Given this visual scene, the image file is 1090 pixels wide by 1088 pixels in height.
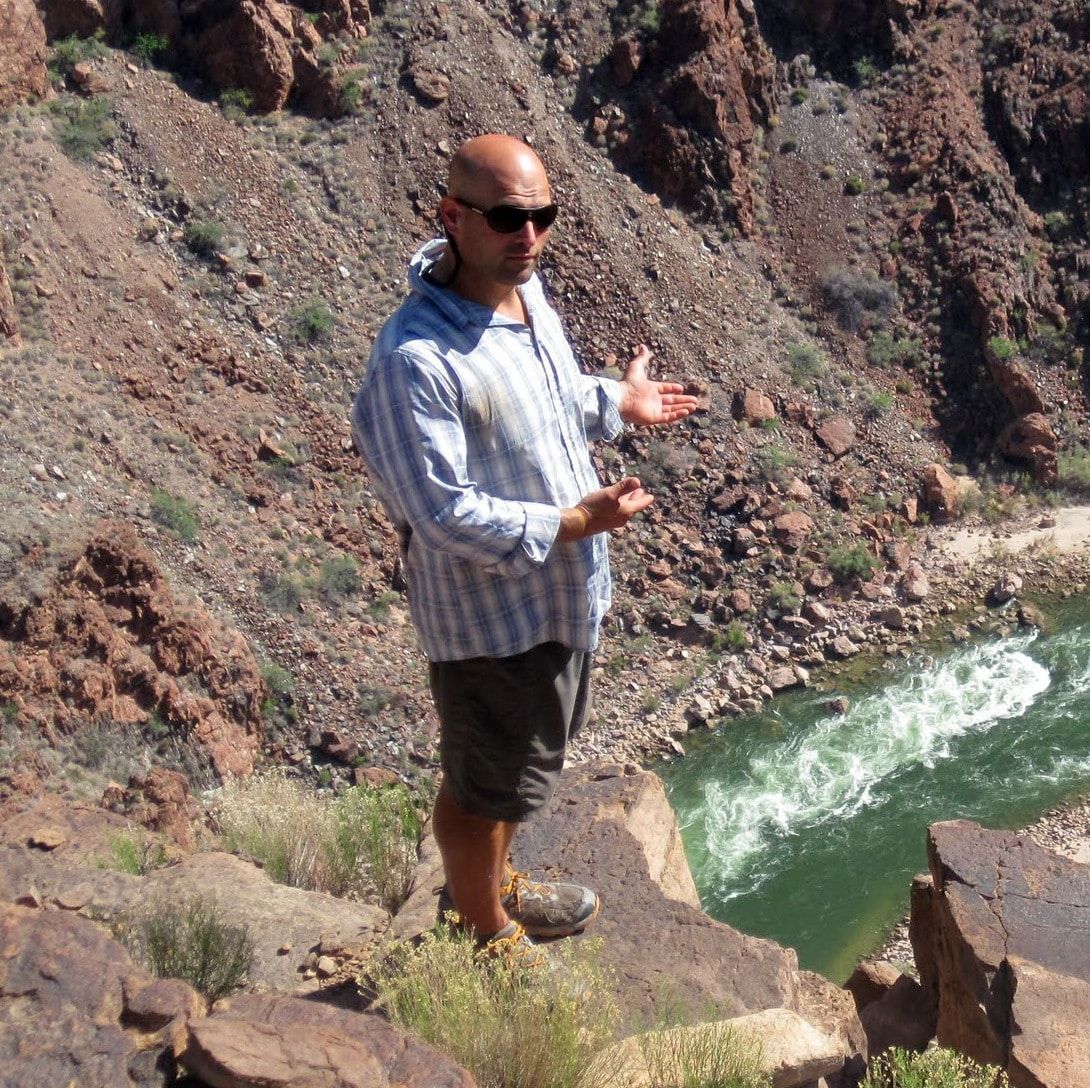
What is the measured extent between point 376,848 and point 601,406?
1856mm

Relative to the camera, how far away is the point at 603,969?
3.32 metres

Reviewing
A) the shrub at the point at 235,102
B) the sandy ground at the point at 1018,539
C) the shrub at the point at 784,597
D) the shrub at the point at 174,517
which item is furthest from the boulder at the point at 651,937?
the shrub at the point at 235,102

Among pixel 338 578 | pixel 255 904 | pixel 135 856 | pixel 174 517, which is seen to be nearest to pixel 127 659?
pixel 174 517

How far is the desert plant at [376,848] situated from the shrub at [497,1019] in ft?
4.12

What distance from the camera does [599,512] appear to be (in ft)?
8.34

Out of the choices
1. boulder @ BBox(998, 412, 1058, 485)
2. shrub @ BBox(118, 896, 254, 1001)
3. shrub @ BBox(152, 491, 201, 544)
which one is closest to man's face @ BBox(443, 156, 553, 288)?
shrub @ BBox(118, 896, 254, 1001)

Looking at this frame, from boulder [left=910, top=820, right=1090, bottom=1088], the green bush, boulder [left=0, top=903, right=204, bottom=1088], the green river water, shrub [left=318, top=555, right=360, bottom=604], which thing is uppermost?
the green bush

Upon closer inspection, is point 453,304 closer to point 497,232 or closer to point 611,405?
point 497,232

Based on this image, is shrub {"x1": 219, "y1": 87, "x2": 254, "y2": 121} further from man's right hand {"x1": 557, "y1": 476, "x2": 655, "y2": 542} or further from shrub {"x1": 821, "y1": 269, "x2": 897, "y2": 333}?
man's right hand {"x1": 557, "y1": 476, "x2": 655, "y2": 542}

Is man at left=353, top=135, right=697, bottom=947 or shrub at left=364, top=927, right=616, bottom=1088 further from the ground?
man at left=353, top=135, right=697, bottom=947

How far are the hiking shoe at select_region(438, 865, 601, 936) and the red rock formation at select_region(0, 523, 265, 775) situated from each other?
4.63 m

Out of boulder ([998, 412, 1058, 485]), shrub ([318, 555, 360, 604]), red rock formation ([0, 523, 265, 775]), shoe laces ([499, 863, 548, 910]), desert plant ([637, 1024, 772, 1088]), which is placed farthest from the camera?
boulder ([998, 412, 1058, 485])

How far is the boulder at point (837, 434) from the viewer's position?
11773mm

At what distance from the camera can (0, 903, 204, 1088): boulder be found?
2123 mm
